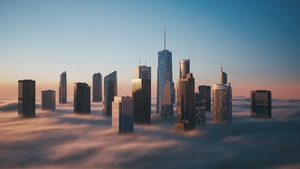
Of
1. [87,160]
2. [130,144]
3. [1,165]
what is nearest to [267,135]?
[130,144]

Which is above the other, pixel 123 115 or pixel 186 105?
pixel 186 105

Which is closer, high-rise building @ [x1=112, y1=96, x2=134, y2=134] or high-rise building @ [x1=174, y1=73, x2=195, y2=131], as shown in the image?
high-rise building @ [x1=112, y1=96, x2=134, y2=134]

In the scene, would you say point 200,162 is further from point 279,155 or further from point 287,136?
point 287,136

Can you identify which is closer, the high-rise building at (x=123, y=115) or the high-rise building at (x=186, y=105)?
the high-rise building at (x=123, y=115)

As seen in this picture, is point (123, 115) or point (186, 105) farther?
point (186, 105)
